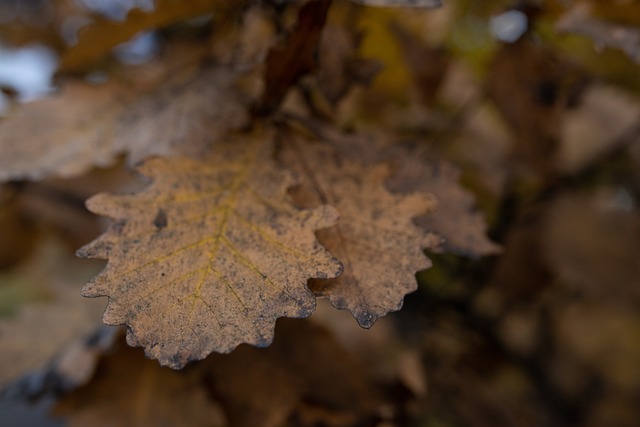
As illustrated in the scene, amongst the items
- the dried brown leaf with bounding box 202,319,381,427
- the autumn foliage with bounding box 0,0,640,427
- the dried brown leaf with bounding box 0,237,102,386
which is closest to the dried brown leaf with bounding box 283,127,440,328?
the autumn foliage with bounding box 0,0,640,427

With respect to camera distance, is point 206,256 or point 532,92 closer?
point 206,256

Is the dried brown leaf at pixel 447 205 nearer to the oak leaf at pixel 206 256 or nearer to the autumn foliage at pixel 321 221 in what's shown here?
the autumn foliage at pixel 321 221

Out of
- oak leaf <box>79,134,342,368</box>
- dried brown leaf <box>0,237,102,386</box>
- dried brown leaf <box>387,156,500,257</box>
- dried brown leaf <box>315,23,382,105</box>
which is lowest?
dried brown leaf <box>0,237,102,386</box>

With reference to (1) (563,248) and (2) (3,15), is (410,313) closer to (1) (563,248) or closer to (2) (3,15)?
(1) (563,248)

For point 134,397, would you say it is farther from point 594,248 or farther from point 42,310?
point 594,248

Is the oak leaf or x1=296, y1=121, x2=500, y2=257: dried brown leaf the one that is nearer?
the oak leaf

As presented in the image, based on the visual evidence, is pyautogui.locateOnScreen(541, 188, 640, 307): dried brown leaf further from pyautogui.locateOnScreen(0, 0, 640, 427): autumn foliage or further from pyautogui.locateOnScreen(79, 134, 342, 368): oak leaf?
pyautogui.locateOnScreen(79, 134, 342, 368): oak leaf

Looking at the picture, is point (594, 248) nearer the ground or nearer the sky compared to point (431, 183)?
nearer the ground

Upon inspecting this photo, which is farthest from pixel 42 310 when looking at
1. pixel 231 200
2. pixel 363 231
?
pixel 363 231
